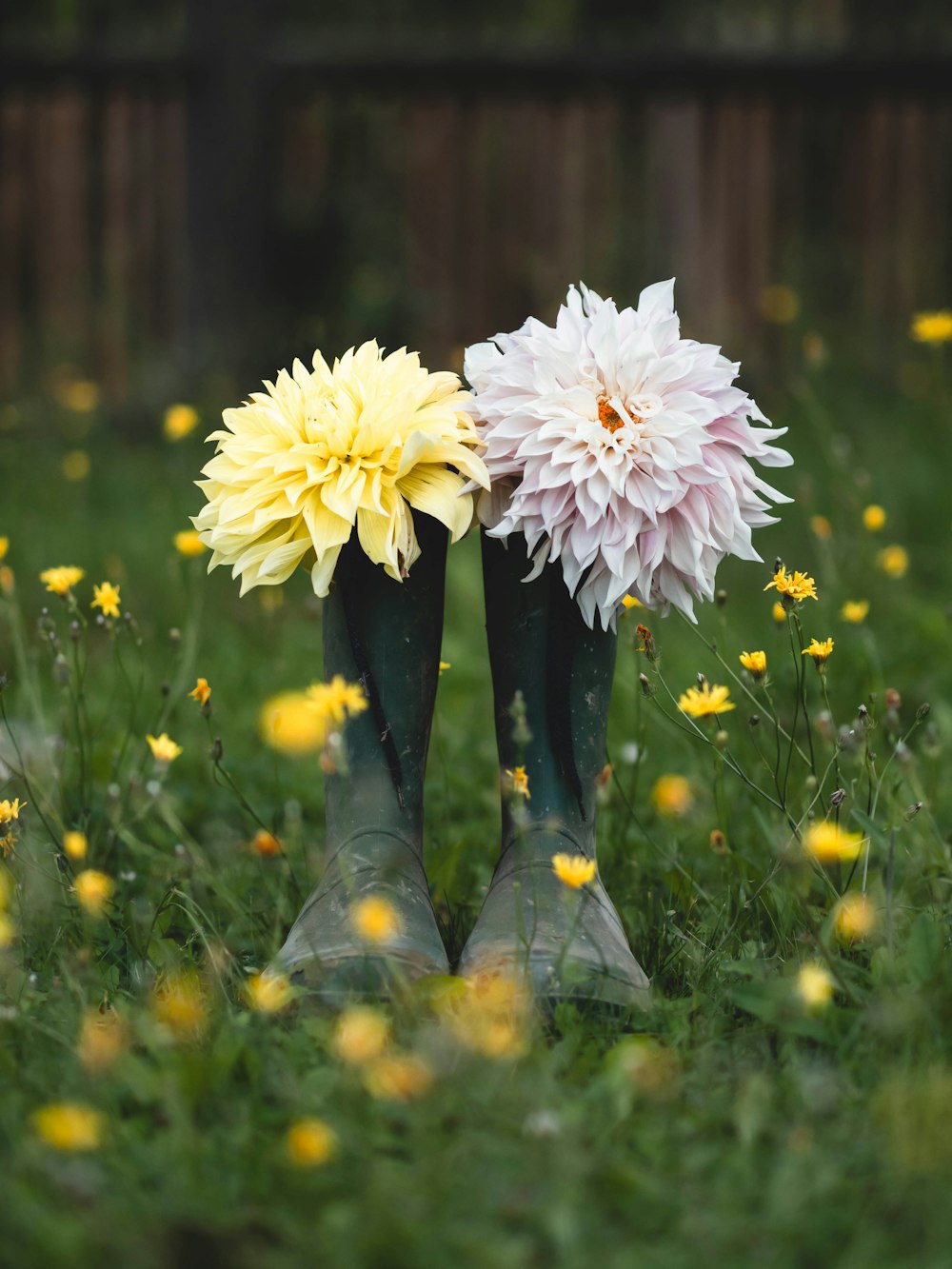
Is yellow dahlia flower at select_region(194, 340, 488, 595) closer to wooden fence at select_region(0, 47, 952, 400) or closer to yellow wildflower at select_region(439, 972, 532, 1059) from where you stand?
yellow wildflower at select_region(439, 972, 532, 1059)

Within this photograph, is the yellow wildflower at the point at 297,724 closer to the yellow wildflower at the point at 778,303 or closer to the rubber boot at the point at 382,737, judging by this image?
the rubber boot at the point at 382,737

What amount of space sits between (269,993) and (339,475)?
53cm

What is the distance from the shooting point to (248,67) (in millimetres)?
4473

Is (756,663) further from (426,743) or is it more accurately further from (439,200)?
(439,200)

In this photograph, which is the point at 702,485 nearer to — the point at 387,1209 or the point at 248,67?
the point at 387,1209

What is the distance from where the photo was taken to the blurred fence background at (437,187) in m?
4.46

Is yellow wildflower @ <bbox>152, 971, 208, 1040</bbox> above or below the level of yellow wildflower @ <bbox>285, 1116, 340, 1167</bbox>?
above

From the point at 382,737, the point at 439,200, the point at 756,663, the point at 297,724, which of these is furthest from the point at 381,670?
the point at 439,200

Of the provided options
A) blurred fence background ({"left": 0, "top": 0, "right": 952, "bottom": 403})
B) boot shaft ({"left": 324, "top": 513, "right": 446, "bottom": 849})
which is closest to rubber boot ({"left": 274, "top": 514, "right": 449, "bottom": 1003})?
boot shaft ({"left": 324, "top": 513, "right": 446, "bottom": 849})

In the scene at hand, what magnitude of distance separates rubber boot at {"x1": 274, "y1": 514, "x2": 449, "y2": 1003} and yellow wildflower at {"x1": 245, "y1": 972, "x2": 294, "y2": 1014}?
0.07 metres

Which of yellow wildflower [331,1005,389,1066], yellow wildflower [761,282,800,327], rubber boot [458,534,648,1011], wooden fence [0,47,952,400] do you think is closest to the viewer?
yellow wildflower [331,1005,389,1066]

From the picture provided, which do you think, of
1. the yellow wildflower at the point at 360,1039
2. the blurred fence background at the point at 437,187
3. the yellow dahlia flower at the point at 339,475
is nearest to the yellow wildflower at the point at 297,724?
the yellow dahlia flower at the point at 339,475

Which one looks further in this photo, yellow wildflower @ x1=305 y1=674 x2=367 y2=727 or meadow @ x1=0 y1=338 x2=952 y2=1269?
yellow wildflower @ x1=305 y1=674 x2=367 y2=727

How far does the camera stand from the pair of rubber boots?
1.45 m
